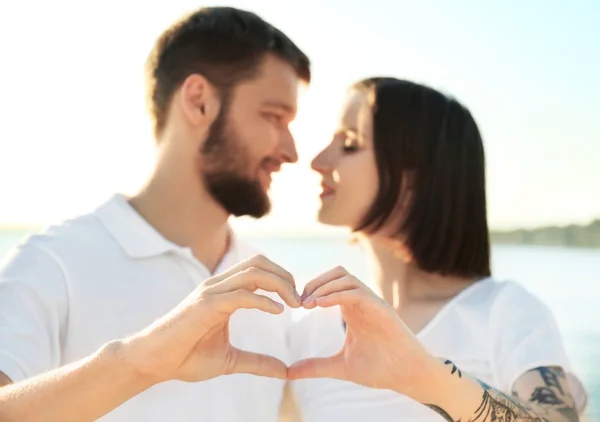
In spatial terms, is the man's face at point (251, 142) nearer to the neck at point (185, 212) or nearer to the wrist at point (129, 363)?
the neck at point (185, 212)

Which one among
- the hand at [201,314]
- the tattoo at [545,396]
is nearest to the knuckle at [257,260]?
the hand at [201,314]

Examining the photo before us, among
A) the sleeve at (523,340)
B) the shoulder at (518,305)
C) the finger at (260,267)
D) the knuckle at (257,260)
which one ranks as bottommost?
the sleeve at (523,340)

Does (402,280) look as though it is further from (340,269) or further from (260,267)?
(260,267)

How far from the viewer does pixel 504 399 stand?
6.15 feet

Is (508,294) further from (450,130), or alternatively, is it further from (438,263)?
(450,130)

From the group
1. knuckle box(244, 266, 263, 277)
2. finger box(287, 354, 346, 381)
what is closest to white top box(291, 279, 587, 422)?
finger box(287, 354, 346, 381)

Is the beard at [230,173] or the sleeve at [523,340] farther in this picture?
the beard at [230,173]

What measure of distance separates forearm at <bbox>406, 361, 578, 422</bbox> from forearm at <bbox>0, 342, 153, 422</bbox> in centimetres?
69

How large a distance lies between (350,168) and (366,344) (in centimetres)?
98

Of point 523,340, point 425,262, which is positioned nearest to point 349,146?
point 425,262

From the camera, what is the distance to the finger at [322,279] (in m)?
1.63

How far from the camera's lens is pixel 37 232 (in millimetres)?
2275

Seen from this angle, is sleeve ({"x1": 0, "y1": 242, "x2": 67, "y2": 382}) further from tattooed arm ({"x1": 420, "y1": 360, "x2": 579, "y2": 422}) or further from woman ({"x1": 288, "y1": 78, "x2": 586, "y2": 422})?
tattooed arm ({"x1": 420, "y1": 360, "x2": 579, "y2": 422})

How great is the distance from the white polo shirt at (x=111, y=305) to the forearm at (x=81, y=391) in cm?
26
